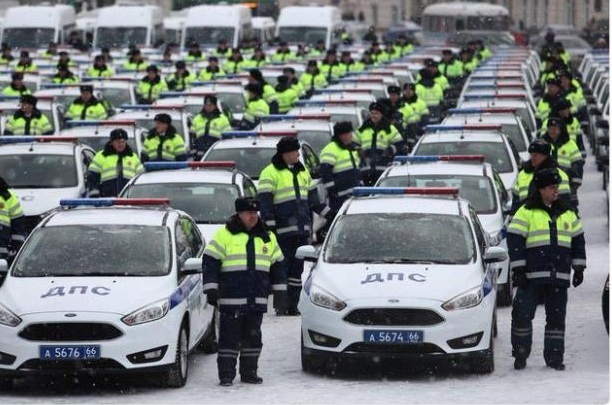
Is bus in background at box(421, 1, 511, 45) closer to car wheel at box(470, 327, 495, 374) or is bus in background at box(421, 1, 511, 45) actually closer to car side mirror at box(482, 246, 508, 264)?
car side mirror at box(482, 246, 508, 264)

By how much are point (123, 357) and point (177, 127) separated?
12.8 metres

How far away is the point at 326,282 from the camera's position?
14.8 meters

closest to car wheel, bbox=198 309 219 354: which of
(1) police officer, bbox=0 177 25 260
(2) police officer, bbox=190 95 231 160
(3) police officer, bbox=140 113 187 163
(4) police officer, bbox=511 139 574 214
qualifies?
(1) police officer, bbox=0 177 25 260

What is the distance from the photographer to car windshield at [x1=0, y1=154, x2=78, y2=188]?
21.7 metres

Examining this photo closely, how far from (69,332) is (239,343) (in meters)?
1.36

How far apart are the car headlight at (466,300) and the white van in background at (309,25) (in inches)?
1601

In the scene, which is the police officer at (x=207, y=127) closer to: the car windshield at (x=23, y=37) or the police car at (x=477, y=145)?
the police car at (x=477, y=145)

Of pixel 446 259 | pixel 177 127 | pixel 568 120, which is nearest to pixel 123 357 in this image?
pixel 446 259

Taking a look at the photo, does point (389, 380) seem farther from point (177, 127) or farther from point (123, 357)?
point (177, 127)

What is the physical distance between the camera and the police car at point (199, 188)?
18594 millimetres

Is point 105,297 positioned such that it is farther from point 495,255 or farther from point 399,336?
point 495,255

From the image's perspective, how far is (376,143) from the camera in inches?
939

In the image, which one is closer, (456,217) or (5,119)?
(456,217)

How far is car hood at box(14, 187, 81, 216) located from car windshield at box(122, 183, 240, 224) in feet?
6.82
